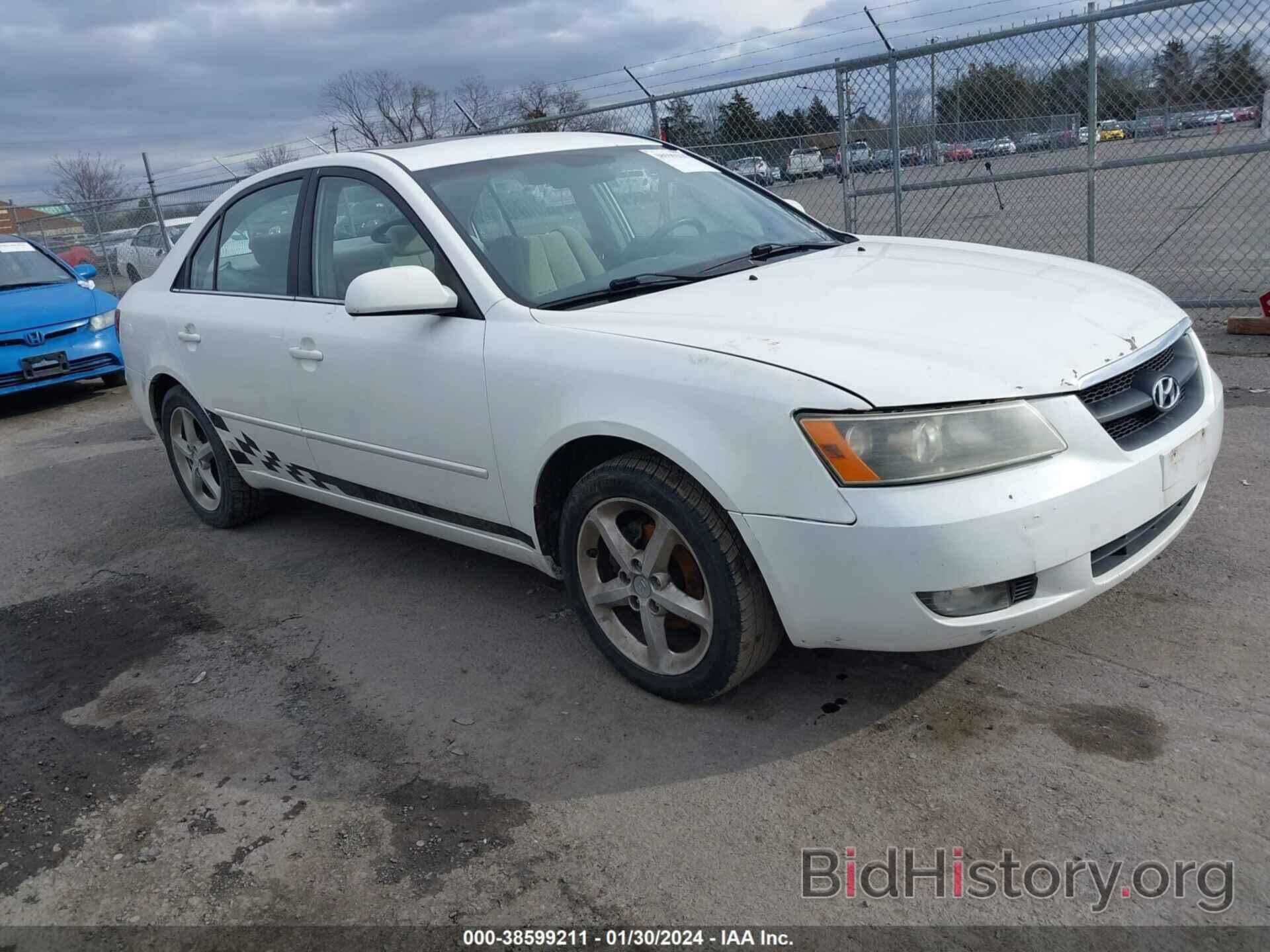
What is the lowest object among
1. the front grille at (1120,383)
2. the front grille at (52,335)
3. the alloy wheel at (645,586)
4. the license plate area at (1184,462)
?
the alloy wheel at (645,586)

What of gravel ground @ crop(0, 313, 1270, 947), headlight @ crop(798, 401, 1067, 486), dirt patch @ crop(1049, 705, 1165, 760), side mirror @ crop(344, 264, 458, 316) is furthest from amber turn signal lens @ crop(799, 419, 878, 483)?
side mirror @ crop(344, 264, 458, 316)

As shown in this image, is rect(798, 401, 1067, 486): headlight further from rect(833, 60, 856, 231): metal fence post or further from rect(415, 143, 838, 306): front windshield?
rect(833, 60, 856, 231): metal fence post

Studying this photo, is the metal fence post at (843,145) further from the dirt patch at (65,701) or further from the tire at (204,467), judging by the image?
the dirt patch at (65,701)

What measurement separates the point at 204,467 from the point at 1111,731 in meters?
4.38

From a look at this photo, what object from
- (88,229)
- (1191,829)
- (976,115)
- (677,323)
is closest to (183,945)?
(677,323)

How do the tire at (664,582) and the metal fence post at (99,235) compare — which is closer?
the tire at (664,582)

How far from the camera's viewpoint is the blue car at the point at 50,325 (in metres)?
9.45

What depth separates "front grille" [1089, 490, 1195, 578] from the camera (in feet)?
9.32

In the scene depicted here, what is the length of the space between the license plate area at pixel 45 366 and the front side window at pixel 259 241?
548cm

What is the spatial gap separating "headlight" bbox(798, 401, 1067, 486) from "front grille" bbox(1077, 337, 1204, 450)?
1.03 feet

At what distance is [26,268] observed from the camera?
34.4 feet

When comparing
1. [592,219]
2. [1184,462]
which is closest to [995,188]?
[592,219]

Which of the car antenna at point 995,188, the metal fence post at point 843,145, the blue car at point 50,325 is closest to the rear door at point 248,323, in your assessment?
the blue car at point 50,325

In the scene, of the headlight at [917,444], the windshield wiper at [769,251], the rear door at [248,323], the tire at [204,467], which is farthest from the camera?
the tire at [204,467]
